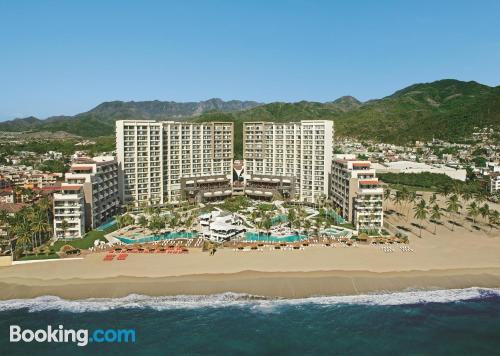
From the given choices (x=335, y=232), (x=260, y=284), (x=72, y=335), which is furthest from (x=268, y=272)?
(x=72, y=335)

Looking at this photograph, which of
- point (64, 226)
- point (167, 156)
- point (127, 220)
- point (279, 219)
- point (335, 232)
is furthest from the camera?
point (167, 156)

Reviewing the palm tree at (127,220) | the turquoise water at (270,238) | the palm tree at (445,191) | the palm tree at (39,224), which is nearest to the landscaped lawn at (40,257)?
the palm tree at (39,224)

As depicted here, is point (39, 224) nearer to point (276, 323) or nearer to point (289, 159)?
point (276, 323)

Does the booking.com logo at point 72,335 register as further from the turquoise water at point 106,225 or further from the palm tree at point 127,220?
the palm tree at point 127,220

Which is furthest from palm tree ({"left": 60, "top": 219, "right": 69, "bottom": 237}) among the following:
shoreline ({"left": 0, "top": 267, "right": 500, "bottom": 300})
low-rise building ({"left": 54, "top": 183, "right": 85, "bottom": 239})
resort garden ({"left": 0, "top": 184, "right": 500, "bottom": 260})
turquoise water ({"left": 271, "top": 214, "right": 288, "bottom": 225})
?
turquoise water ({"left": 271, "top": 214, "right": 288, "bottom": 225})

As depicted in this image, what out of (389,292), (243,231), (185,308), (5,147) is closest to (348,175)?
(243,231)

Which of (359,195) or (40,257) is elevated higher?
(359,195)

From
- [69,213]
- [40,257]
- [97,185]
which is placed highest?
[97,185]
